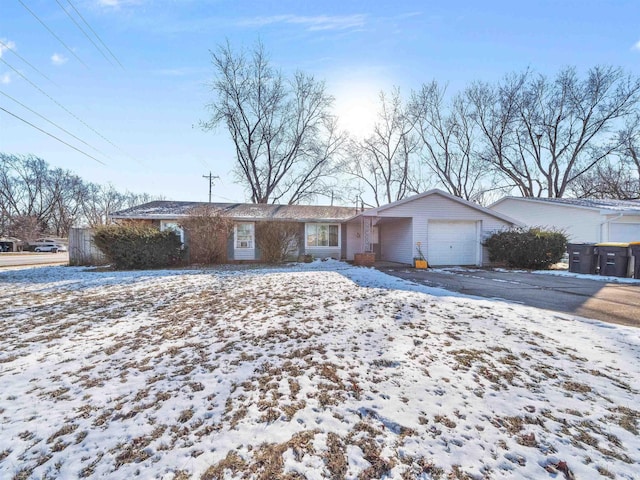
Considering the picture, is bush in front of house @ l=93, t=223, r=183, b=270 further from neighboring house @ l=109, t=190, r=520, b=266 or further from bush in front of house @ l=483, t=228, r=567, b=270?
bush in front of house @ l=483, t=228, r=567, b=270

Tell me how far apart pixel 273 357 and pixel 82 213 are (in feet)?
211

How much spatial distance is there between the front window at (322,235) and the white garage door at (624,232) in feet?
45.0

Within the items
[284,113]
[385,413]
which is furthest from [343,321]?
[284,113]

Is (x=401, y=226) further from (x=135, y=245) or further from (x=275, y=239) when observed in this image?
(x=135, y=245)

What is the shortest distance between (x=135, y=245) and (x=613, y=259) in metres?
17.2

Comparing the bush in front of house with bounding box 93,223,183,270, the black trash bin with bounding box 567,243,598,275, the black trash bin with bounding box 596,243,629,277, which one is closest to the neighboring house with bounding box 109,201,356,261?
the bush in front of house with bounding box 93,223,183,270

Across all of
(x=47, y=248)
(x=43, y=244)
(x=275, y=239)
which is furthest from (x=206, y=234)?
(x=43, y=244)

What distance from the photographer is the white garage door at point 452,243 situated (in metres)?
13.5

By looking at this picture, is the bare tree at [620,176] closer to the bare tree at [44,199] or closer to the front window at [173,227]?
the front window at [173,227]

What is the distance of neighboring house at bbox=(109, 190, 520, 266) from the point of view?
42.8ft

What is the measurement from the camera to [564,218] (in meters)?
16.0

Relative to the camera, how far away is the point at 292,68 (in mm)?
24641

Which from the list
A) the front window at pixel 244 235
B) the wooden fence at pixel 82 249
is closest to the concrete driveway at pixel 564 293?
the front window at pixel 244 235

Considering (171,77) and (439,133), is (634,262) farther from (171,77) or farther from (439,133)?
(439,133)
